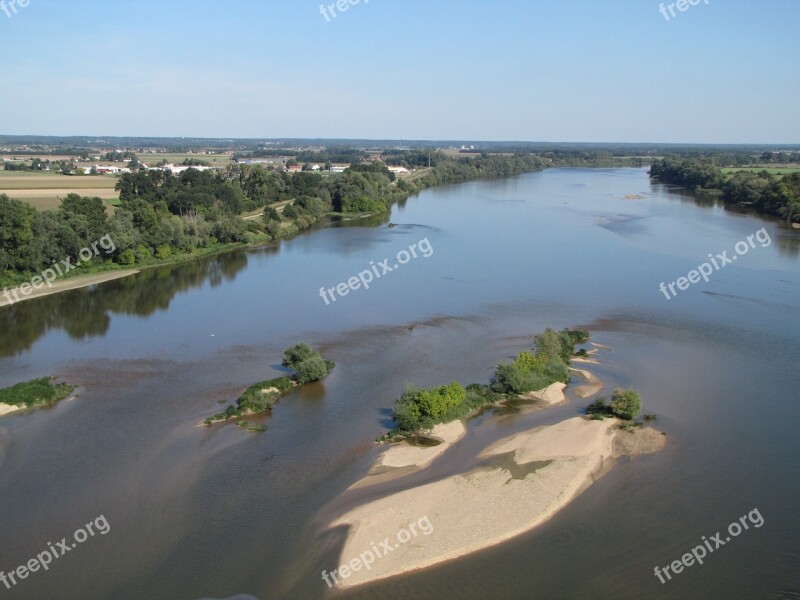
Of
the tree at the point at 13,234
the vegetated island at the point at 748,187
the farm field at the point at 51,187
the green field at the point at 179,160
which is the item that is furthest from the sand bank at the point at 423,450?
the green field at the point at 179,160

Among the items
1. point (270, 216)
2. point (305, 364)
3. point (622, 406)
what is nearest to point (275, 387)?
point (305, 364)

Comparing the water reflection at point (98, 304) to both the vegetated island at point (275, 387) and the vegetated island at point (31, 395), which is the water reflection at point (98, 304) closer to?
the vegetated island at point (31, 395)

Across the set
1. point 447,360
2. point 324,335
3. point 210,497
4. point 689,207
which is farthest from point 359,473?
point 689,207

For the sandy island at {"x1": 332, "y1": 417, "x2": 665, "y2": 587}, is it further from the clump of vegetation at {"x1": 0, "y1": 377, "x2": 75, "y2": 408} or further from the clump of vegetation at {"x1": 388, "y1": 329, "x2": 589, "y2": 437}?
the clump of vegetation at {"x1": 0, "y1": 377, "x2": 75, "y2": 408}

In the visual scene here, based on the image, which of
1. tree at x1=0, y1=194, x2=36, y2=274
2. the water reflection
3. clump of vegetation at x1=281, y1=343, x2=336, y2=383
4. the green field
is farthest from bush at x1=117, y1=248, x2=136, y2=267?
the green field

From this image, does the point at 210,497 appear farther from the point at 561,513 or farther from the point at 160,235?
the point at 160,235

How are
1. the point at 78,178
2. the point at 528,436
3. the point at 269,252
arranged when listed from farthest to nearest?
the point at 78,178, the point at 269,252, the point at 528,436
